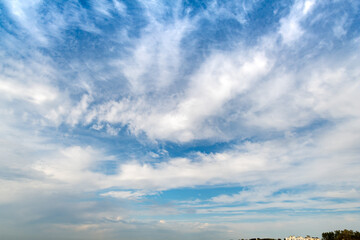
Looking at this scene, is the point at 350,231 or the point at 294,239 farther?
the point at 294,239

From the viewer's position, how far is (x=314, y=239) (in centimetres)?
19238

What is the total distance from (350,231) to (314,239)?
2903 centimetres

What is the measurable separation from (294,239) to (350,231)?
141 feet

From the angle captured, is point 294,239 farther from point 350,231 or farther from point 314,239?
point 350,231

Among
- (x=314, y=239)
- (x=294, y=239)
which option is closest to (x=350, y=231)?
(x=314, y=239)

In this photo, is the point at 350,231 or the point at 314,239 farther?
the point at 314,239

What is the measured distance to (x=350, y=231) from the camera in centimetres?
17400

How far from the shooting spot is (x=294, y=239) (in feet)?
652

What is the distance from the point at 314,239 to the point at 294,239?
15.2 metres
